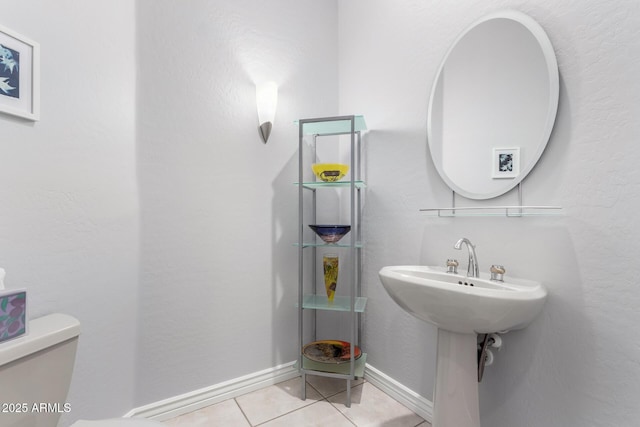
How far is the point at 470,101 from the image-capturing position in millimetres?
1268

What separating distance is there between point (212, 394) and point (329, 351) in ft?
2.17

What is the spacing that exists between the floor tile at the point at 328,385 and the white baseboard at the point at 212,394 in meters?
0.13

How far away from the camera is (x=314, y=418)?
1449 millimetres

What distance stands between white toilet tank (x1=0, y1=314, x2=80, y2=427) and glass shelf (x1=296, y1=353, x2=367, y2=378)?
3.45ft

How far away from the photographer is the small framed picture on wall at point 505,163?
3.62 ft

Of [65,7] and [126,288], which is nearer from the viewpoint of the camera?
[65,7]

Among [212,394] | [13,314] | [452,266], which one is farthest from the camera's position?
[212,394]

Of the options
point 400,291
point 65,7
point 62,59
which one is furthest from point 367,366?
point 65,7

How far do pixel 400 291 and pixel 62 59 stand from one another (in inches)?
57.9

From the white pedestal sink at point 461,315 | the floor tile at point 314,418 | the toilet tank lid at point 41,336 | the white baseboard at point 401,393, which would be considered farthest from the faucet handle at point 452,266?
the toilet tank lid at point 41,336

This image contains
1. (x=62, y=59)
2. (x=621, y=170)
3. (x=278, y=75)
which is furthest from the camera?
(x=278, y=75)

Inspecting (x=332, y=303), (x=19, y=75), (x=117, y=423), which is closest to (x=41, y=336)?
(x=117, y=423)

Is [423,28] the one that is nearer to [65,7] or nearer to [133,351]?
[65,7]

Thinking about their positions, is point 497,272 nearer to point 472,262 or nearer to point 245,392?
point 472,262
